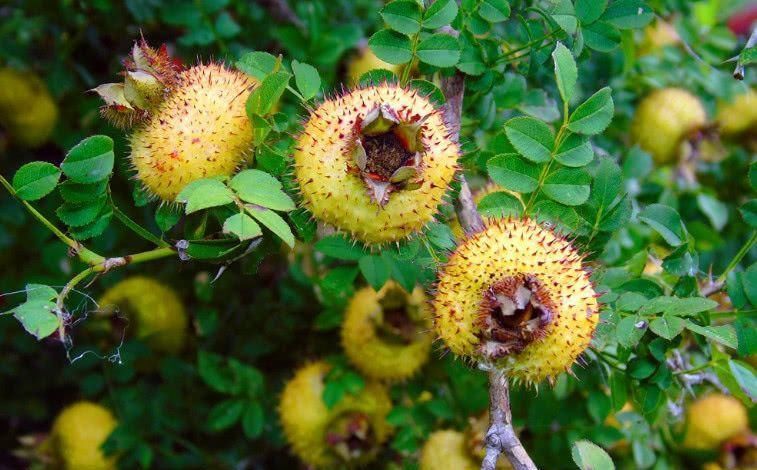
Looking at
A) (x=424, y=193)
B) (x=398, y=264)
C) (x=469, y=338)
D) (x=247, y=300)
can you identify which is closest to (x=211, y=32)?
(x=247, y=300)

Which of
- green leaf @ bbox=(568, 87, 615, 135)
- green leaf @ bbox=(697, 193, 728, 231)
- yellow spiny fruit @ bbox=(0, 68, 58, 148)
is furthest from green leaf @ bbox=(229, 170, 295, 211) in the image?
green leaf @ bbox=(697, 193, 728, 231)

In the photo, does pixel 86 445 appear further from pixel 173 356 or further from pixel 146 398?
pixel 173 356

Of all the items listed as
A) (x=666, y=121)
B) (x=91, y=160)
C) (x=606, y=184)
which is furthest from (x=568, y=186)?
(x=666, y=121)

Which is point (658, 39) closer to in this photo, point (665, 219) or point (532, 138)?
point (665, 219)

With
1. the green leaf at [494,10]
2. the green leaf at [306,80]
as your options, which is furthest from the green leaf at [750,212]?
the green leaf at [306,80]

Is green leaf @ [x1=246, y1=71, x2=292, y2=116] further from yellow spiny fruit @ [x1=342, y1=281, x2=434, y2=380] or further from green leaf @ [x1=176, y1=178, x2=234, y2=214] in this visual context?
yellow spiny fruit @ [x1=342, y1=281, x2=434, y2=380]

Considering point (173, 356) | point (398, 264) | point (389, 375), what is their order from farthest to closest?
point (173, 356) < point (389, 375) < point (398, 264)
